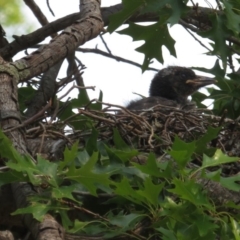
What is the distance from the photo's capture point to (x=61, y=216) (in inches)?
150

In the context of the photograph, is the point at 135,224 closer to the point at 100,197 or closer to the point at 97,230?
the point at 97,230

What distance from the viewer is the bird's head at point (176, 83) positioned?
844 cm

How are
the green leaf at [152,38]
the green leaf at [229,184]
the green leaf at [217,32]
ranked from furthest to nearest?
the green leaf at [152,38] < the green leaf at [217,32] < the green leaf at [229,184]

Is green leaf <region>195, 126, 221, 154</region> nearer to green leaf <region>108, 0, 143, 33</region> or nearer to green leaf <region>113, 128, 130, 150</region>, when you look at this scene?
green leaf <region>113, 128, 130, 150</region>

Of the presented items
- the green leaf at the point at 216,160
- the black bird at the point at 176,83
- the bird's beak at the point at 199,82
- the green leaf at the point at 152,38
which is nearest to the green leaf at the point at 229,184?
the green leaf at the point at 216,160

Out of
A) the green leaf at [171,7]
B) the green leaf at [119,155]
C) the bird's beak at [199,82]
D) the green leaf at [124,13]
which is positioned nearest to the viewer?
the green leaf at [119,155]

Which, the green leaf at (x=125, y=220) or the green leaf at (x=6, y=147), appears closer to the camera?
the green leaf at (x=125, y=220)

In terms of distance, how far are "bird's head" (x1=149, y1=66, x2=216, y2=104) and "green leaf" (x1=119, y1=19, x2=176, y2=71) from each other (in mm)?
1998

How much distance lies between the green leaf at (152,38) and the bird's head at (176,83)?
6.56 ft

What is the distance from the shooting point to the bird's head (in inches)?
332

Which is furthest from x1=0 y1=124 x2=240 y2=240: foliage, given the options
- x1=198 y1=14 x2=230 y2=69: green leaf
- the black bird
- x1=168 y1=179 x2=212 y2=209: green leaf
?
the black bird

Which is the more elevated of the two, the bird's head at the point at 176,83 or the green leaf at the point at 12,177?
the green leaf at the point at 12,177

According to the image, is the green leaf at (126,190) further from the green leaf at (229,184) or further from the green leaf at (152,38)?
the green leaf at (152,38)

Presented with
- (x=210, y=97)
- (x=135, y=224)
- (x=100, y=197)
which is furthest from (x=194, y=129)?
(x=135, y=224)
